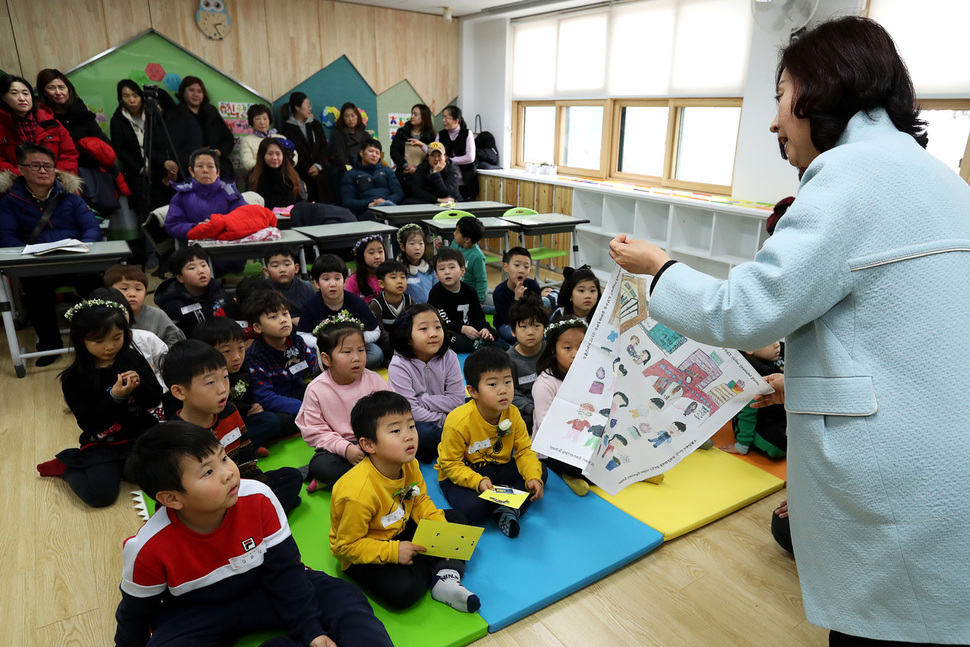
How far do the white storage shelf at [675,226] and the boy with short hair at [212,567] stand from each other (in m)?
3.81

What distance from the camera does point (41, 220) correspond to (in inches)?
157

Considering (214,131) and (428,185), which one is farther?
(428,185)

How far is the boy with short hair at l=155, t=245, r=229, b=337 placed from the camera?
3.42m

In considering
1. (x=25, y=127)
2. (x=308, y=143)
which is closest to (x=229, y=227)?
(x=25, y=127)

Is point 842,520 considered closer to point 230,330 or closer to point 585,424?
point 585,424

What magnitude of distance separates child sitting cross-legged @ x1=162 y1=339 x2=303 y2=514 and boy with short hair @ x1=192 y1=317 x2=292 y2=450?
1.35 ft

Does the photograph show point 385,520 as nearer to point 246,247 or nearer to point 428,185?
point 246,247

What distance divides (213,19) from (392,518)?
241 inches

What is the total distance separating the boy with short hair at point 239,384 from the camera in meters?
2.63

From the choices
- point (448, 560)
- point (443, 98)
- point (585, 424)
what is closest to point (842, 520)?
point (585, 424)

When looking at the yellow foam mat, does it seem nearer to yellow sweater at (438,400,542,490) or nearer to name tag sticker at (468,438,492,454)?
yellow sweater at (438,400,542,490)

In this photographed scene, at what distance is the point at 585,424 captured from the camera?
6.62 feet

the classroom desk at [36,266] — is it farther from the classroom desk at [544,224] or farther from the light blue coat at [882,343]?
the light blue coat at [882,343]

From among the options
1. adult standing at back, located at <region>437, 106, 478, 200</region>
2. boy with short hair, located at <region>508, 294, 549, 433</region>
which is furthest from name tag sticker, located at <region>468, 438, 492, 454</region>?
adult standing at back, located at <region>437, 106, 478, 200</region>
